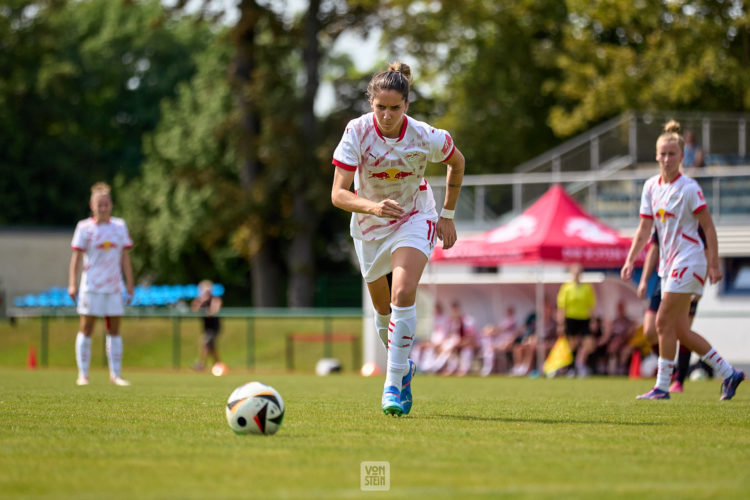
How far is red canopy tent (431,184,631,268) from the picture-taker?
858 inches

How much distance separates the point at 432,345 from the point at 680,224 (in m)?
14.8

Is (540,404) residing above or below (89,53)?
below

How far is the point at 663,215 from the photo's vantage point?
10.8 m

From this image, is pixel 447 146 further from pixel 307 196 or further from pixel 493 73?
pixel 493 73

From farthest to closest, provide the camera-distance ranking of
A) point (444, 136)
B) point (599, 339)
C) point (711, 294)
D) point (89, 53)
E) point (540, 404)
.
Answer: point (89, 53), point (711, 294), point (599, 339), point (540, 404), point (444, 136)

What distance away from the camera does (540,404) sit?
10352mm

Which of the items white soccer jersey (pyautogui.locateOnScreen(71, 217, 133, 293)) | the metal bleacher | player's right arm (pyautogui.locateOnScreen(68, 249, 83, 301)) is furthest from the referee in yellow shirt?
player's right arm (pyautogui.locateOnScreen(68, 249, 83, 301))

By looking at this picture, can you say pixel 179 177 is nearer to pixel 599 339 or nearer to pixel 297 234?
pixel 297 234

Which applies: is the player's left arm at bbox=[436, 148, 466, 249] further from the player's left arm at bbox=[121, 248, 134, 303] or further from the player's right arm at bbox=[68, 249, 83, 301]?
the player's right arm at bbox=[68, 249, 83, 301]

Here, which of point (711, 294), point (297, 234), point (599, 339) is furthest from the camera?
point (297, 234)

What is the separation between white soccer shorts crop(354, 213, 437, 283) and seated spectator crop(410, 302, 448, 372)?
1611 cm

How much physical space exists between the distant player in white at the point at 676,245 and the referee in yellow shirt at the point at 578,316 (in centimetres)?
1064

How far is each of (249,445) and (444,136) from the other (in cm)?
328

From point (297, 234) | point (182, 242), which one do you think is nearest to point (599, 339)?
point (297, 234)
